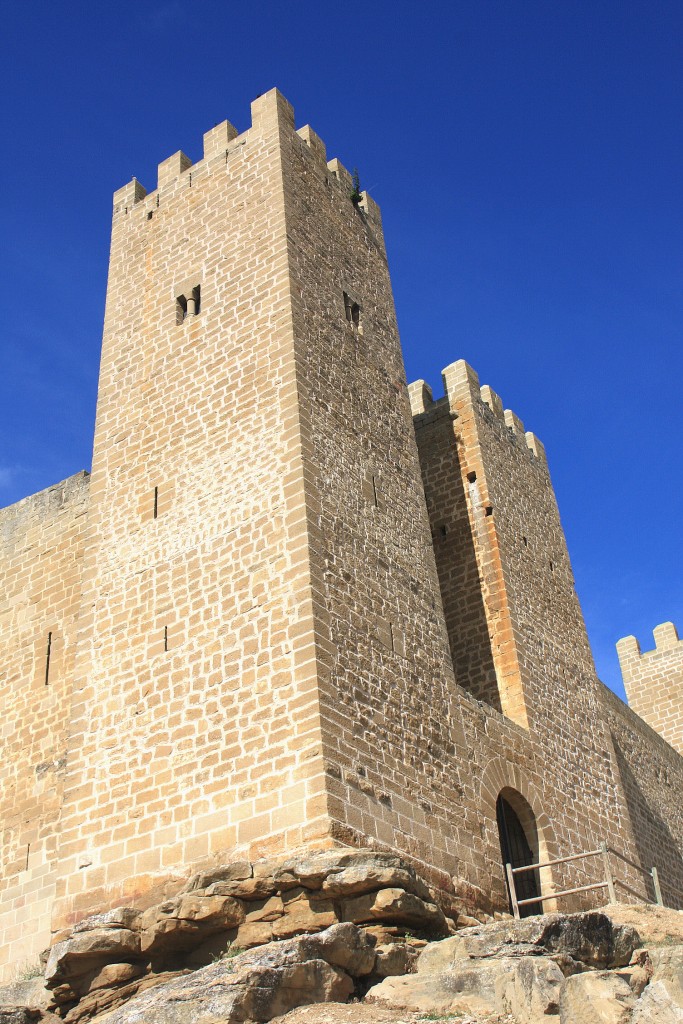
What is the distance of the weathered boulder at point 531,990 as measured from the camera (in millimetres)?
6992

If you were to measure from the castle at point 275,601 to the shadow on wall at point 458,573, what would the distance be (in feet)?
0.11

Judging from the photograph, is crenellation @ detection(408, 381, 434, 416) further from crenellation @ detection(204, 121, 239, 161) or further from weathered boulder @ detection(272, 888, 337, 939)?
weathered boulder @ detection(272, 888, 337, 939)

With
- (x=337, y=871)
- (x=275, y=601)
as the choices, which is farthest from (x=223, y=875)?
(x=275, y=601)

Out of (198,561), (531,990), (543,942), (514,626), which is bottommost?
(531,990)

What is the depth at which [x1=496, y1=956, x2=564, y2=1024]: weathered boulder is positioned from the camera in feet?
22.9

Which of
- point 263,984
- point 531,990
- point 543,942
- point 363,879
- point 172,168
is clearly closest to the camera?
point 531,990

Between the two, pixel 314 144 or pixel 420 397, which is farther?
pixel 420 397

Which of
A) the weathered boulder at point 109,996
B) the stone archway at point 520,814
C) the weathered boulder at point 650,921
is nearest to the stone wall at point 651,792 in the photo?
the stone archway at point 520,814

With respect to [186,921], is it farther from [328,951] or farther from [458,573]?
[458,573]

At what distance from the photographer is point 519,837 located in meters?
12.5

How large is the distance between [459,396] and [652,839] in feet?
26.4

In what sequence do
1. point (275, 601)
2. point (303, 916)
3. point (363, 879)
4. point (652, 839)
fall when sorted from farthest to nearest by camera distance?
point (652, 839), point (275, 601), point (303, 916), point (363, 879)

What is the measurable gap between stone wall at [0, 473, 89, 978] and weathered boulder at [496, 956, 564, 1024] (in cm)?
579

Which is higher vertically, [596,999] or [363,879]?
[363,879]
